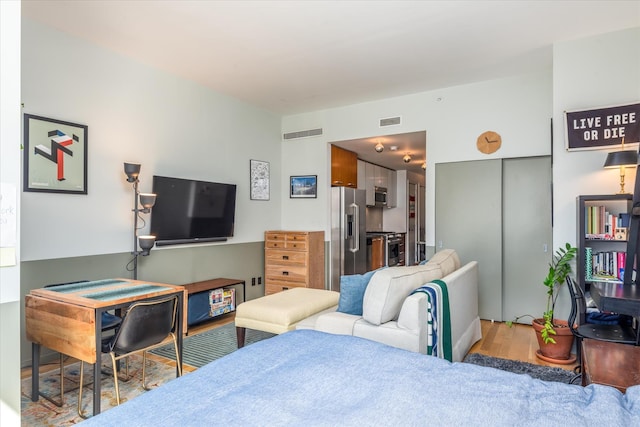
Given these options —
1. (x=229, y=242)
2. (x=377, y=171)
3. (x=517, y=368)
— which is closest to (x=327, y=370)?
(x=517, y=368)

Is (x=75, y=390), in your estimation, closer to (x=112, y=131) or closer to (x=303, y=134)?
(x=112, y=131)

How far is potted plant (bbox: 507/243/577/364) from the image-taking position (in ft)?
10.6

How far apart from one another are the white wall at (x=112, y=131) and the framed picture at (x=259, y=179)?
242 mm

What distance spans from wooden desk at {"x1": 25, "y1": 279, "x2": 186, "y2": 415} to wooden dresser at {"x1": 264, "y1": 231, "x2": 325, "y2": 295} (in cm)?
263

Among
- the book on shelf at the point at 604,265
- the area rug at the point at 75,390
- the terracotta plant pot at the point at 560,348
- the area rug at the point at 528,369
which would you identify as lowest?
the area rug at the point at 75,390

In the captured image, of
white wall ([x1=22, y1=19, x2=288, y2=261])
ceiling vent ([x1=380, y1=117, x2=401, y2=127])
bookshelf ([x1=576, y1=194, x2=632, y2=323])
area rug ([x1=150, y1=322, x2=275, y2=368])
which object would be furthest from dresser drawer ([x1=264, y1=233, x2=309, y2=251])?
bookshelf ([x1=576, y1=194, x2=632, y2=323])

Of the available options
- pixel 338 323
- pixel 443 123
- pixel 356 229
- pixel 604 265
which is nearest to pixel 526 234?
pixel 604 265

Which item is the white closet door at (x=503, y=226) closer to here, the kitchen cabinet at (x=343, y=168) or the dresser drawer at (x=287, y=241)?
the kitchen cabinet at (x=343, y=168)

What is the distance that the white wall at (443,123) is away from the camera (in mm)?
4328

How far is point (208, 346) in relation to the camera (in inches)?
144

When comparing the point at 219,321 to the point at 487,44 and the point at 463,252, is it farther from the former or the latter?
the point at 487,44

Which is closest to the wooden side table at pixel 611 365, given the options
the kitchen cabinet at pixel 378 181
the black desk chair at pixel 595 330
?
the black desk chair at pixel 595 330

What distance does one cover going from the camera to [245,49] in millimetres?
3693

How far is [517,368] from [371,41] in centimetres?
318
